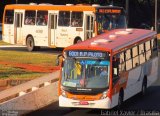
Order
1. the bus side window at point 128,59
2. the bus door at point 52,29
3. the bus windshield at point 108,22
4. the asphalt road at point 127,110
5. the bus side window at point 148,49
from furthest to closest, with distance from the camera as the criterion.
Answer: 1. the bus door at point 52,29
2. the bus windshield at point 108,22
3. the bus side window at point 148,49
4. the bus side window at point 128,59
5. the asphalt road at point 127,110

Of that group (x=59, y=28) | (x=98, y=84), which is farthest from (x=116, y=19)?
(x=98, y=84)

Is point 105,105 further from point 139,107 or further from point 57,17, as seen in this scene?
point 57,17

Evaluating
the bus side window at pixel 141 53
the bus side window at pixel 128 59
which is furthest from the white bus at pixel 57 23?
the bus side window at pixel 128 59

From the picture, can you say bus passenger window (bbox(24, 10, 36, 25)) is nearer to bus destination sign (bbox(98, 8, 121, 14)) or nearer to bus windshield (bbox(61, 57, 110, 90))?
bus destination sign (bbox(98, 8, 121, 14))

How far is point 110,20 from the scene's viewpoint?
37812mm

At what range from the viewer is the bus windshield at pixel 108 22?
3772 centimetres

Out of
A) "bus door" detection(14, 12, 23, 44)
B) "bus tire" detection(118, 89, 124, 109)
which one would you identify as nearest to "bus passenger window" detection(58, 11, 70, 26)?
"bus door" detection(14, 12, 23, 44)

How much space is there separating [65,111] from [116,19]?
731 inches

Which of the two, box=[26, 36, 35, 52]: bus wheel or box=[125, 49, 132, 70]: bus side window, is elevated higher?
box=[125, 49, 132, 70]: bus side window

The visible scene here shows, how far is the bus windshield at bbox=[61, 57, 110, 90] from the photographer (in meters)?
19.2

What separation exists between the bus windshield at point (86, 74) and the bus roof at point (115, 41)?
1.43 feet

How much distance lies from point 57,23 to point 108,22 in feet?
12.8

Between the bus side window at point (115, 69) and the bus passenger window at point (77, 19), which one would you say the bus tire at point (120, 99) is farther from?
the bus passenger window at point (77, 19)

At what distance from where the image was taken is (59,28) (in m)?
40.1
